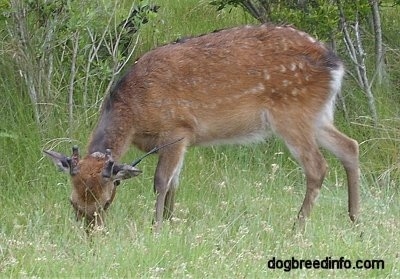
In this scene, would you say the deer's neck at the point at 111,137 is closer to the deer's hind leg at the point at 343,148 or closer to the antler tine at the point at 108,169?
the antler tine at the point at 108,169

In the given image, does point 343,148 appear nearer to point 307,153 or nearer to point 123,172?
point 307,153

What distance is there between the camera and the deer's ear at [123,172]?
7.63 meters

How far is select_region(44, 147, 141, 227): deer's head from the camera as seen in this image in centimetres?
757

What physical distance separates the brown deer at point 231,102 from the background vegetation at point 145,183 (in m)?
0.42

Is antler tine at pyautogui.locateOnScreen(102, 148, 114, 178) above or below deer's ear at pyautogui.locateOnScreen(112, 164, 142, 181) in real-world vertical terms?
above

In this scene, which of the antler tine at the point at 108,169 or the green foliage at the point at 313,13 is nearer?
the antler tine at the point at 108,169

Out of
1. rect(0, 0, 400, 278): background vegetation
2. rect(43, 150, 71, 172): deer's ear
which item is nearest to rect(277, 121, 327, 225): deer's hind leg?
rect(0, 0, 400, 278): background vegetation

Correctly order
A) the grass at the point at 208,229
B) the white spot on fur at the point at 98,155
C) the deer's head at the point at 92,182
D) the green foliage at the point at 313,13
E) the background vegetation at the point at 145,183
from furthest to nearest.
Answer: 1. the green foliage at the point at 313,13
2. the white spot on fur at the point at 98,155
3. the deer's head at the point at 92,182
4. the background vegetation at the point at 145,183
5. the grass at the point at 208,229

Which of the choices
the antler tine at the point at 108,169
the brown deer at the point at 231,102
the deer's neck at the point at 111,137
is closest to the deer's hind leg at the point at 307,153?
the brown deer at the point at 231,102

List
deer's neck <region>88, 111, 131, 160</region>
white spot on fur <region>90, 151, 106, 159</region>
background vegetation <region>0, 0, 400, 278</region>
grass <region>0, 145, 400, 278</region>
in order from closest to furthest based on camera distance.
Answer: grass <region>0, 145, 400, 278</region> → background vegetation <region>0, 0, 400, 278</region> → white spot on fur <region>90, 151, 106, 159</region> → deer's neck <region>88, 111, 131, 160</region>

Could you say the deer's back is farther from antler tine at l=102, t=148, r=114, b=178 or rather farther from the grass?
antler tine at l=102, t=148, r=114, b=178

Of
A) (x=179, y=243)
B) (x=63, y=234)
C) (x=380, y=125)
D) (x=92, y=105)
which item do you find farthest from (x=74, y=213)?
(x=380, y=125)

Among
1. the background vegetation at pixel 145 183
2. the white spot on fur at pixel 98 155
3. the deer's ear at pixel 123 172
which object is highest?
the white spot on fur at pixel 98 155

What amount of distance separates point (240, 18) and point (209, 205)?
4.48 metres
